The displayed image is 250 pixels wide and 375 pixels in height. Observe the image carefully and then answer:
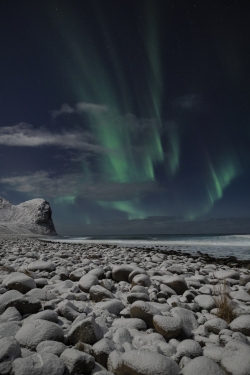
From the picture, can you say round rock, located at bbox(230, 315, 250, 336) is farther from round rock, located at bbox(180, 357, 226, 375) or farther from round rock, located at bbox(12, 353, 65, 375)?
round rock, located at bbox(12, 353, 65, 375)

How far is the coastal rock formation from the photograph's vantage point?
62.1 metres

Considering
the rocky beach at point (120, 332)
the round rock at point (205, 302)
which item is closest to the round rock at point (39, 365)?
the rocky beach at point (120, 332)

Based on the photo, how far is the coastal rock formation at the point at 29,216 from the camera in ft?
204

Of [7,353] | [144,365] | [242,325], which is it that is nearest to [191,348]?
[144,365]

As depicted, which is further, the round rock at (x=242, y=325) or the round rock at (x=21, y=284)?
the round rock at (x=21, y=284)

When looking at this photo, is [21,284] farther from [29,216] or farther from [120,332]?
[29,216]

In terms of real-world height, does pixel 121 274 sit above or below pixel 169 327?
above

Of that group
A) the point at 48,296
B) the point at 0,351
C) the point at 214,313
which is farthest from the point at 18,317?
the point at 214,313

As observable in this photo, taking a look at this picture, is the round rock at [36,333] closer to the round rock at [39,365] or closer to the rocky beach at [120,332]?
the rocky beach at [120,332]

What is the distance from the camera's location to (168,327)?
2201 millimetres

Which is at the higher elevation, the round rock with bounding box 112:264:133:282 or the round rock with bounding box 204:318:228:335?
the round rock with bounding box 112:264:133:282

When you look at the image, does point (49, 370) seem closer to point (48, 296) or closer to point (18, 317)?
point (18, 317)

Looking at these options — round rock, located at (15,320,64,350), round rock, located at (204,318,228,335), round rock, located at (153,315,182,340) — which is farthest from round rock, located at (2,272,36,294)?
round rock, located at (204,318,228,335)

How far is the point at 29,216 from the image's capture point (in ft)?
213
